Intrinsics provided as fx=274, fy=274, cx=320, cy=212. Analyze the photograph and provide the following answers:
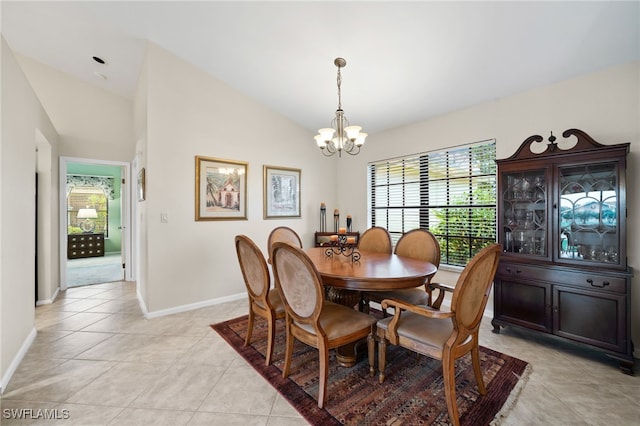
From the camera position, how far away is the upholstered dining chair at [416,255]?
8.26ft

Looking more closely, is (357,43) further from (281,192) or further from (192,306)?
(192,306)

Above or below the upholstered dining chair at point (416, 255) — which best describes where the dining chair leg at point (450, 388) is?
below

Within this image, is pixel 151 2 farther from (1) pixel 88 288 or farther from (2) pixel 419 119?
(1) pixel 88 288

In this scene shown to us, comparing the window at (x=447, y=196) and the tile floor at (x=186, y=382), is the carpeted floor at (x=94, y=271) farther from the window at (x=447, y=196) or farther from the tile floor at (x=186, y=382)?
the window at (x=447, y=196)

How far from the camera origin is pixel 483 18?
2.14 meters

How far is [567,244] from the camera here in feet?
8.04

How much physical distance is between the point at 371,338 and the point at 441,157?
2.74 metres

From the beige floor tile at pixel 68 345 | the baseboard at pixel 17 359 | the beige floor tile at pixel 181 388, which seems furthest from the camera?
the beige floor tile at pixel 68 345

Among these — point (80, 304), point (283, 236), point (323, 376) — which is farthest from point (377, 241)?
point (80, 304)

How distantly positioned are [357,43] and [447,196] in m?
2.21

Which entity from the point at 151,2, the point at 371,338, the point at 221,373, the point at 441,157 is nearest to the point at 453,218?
the point at 441,157

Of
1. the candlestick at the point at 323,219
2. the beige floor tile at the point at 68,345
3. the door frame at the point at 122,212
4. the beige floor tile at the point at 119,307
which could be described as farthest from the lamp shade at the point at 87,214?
the candlestick at the point at 323,219

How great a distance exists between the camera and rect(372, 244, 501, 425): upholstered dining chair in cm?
154

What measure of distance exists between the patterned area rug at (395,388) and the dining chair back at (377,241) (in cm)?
112
